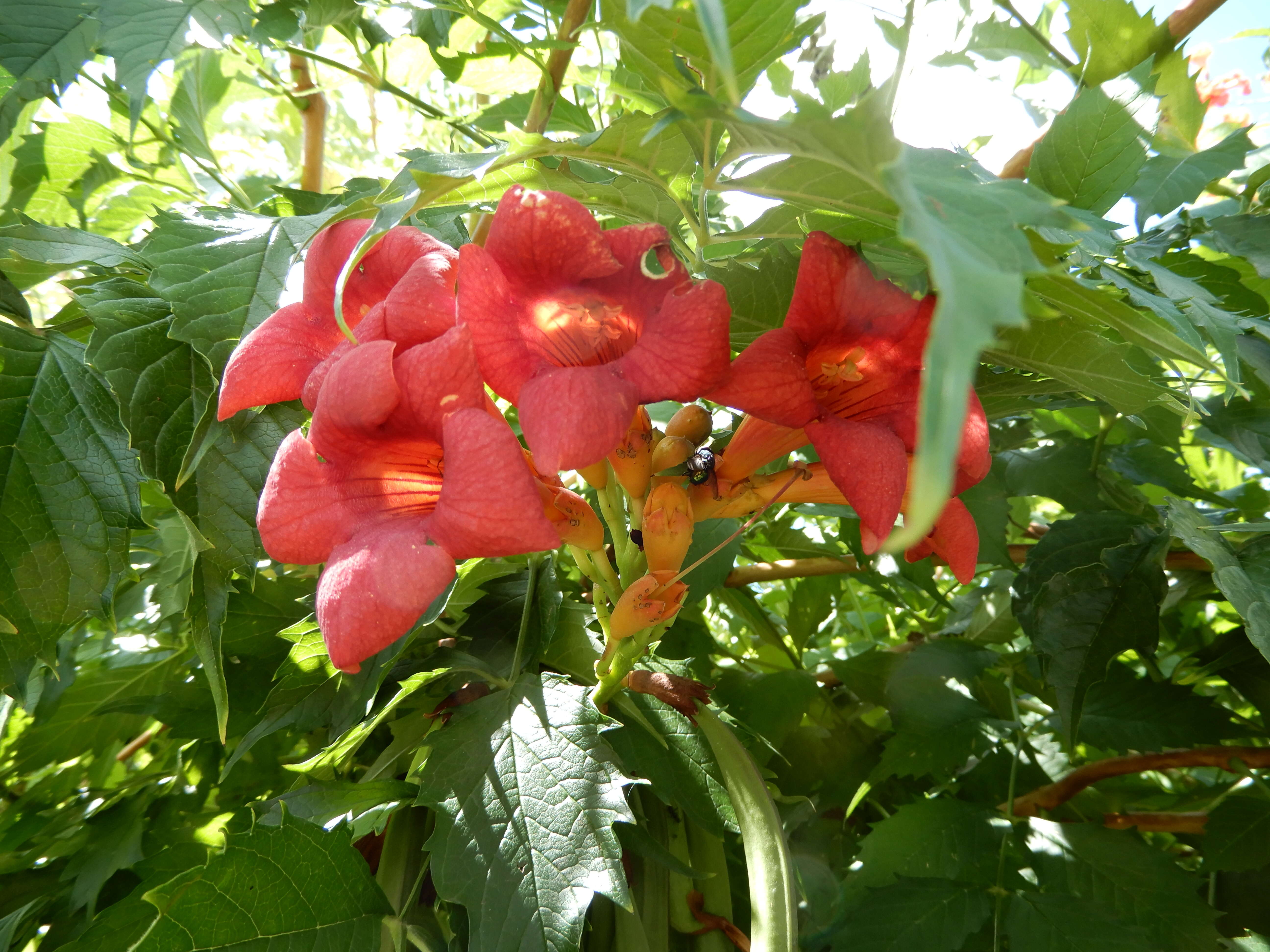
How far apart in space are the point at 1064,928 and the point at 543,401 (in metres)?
0.71

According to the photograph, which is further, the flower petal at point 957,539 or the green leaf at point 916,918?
the green leaf at point 916,918

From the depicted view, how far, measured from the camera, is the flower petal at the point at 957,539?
50cm

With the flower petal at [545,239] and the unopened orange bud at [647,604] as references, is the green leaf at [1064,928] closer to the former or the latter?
the unopened orange bud at [647,604]

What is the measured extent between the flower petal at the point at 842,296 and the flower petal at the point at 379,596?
24cm

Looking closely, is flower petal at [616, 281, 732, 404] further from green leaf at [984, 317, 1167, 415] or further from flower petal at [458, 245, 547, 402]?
green leaf at [984, 317, 1167, 415]

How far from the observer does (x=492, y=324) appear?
1.45 feet

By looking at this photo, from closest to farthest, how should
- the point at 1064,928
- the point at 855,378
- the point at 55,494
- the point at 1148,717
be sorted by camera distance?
the point at 855,378, the point at 55,494, the point at 1064,928, the point at 1148,717

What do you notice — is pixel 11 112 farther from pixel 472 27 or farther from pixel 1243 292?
pixel 1243 292

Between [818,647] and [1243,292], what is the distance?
777mm

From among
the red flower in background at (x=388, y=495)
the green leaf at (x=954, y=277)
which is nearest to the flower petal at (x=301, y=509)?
the red flower in background at (x=388, y=495)

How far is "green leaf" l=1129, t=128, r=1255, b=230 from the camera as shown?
0.79m

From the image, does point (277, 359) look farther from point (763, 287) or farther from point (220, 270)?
point (763, 287)

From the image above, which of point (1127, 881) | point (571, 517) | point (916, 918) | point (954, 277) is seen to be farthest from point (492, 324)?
point (1127, 881)

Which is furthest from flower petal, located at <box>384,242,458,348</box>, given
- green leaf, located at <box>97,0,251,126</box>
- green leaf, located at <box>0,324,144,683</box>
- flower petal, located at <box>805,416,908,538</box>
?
green leaf, located at <box>97,0,251,126</box>
